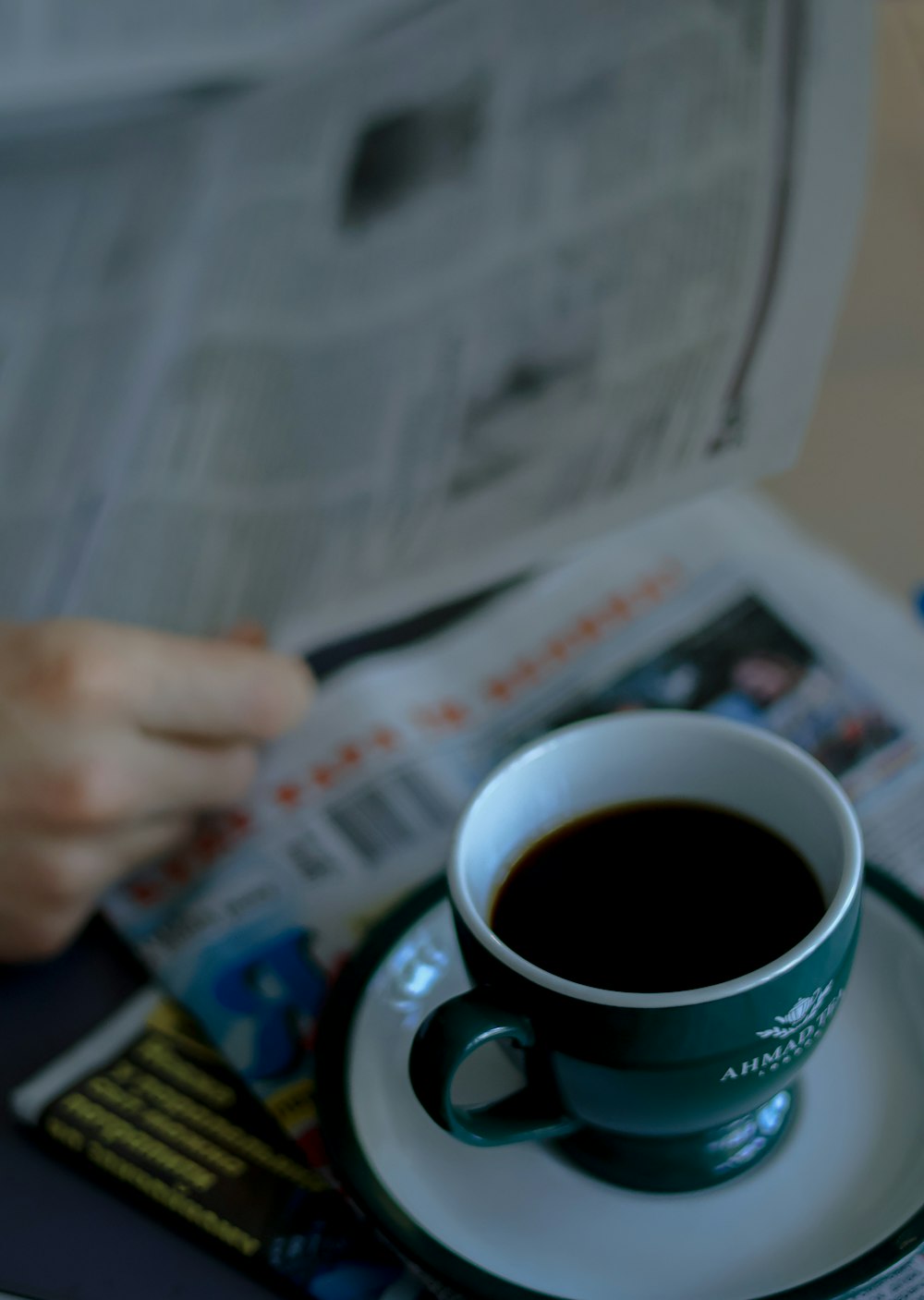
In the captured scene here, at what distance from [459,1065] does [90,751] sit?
18 cm

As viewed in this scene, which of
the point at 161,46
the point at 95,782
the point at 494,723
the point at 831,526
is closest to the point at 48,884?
the point at 95,782

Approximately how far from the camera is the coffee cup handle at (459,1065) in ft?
0.90

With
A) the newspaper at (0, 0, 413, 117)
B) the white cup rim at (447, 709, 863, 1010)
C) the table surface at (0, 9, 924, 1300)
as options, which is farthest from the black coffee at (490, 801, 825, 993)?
the newspaper at (0, 0, 413, 117)

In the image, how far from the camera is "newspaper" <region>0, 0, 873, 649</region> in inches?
21.8

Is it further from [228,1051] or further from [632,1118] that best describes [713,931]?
[228,1051]

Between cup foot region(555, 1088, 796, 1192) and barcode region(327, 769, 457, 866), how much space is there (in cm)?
15

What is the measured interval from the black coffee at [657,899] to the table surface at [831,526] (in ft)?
0.39

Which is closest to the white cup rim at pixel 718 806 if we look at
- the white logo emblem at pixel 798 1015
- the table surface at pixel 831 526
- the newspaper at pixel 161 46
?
the white logo emblem at pixel 798 1015

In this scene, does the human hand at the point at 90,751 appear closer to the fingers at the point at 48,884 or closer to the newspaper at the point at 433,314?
the fingers at the point at 48,884

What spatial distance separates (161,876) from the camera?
447mm

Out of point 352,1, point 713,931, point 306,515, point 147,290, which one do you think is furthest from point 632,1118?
point 352,1

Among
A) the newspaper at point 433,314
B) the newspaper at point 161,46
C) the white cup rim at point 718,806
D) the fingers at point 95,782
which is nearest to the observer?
the white cup rim at point 718,806

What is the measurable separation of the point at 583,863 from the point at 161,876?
7.1 inches

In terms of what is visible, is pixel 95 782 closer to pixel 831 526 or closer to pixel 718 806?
pixel 718 806
